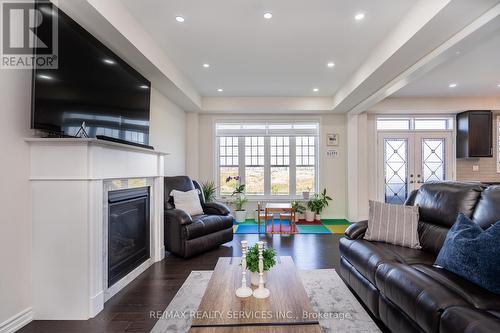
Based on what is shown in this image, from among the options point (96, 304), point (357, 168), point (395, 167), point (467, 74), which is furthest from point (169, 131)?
point (467, 74)

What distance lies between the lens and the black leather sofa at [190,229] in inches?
132

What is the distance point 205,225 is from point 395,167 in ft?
15.7

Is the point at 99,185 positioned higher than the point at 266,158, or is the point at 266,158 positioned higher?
the point at 266,158

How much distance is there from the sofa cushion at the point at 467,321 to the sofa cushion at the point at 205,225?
2744 millimetres

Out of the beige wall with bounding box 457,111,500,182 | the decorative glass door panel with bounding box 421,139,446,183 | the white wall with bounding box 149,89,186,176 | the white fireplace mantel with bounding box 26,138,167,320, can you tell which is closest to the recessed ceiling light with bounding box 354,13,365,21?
the white fireplace mantel with bounding box 26,138,167,320

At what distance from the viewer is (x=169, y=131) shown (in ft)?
15.6

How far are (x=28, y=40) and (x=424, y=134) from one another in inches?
277

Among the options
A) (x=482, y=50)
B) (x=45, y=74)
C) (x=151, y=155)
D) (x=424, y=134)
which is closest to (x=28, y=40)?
(x=45, y=74)

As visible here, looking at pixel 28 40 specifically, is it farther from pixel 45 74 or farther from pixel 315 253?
pixel 315 253

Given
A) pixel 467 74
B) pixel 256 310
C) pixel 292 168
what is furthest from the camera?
pixel 292 168

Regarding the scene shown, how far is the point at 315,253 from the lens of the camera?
11.9 ft

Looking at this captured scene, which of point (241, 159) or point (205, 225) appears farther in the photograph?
point (241, 159)

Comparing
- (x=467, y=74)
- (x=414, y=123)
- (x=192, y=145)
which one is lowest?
(x=192, y=145)

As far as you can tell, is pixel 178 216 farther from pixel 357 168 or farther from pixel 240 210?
pixel 357 168
